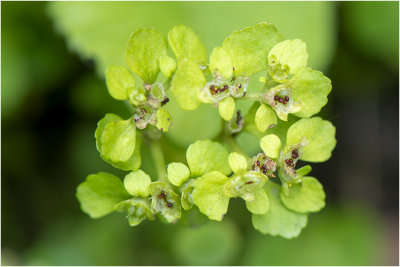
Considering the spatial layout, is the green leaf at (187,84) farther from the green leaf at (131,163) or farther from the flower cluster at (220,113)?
the green leaf at (131,163)

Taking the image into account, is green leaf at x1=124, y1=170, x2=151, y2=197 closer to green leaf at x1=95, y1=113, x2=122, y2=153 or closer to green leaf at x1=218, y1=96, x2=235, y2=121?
green leaf at x1=95, y1=113, x2=122, y2=153

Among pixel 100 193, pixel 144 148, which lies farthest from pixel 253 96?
pixel 144 148

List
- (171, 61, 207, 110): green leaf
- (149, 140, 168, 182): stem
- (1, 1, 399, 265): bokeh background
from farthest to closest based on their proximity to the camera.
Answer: (1, 1, 399, 265): bokeh background, (149, 140, 168, 182): stem, (171, 61, 207, 110): green leaf

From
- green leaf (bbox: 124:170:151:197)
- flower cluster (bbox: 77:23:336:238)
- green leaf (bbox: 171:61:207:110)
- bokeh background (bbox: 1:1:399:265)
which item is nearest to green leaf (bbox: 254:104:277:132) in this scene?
flower cluster (bbox: 77:23:336:238)

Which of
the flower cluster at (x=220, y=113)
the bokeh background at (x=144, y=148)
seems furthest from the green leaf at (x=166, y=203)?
the bokeh background at (x=144, y=148)

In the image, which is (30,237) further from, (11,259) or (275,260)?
(275,260)

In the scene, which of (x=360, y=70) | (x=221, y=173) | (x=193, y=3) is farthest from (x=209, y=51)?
(x=360, y=70)

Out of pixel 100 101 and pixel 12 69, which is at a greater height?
pixel 12 69
